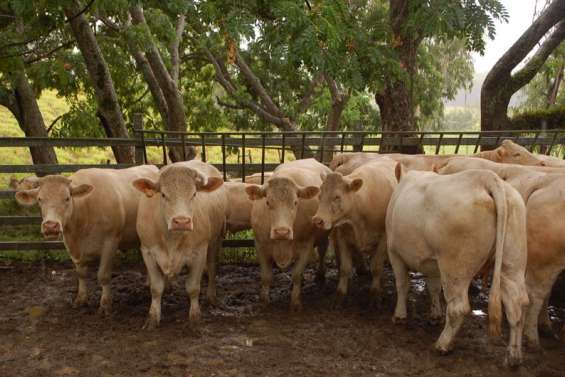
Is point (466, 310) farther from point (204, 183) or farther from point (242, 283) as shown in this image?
point (242, 283)

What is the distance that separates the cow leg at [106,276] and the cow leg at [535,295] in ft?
15.4

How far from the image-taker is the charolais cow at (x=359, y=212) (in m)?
6.56

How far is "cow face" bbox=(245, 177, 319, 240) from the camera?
6270 millimetres

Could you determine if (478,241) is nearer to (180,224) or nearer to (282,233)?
(282,233)

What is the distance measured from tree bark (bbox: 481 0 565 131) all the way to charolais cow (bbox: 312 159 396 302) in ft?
25.8

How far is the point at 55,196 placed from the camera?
20.4 feet

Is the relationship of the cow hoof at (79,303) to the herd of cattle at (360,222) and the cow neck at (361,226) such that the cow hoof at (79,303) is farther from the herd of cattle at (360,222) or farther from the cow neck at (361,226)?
the cow neck at (361,226)

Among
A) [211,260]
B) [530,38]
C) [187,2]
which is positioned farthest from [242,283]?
[530,38]

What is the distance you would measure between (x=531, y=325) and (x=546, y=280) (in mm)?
501

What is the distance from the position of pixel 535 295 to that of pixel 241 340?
3002 mm

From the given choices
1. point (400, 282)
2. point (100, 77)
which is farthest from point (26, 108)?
point (400, 282)

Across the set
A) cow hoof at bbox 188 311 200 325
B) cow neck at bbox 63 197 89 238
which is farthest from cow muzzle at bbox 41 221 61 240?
cow hoof at bbox 188 311 200 325

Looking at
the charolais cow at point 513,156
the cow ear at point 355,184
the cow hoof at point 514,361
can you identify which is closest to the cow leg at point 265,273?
the cow ear at point 355,184

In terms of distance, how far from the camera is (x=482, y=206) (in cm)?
489
